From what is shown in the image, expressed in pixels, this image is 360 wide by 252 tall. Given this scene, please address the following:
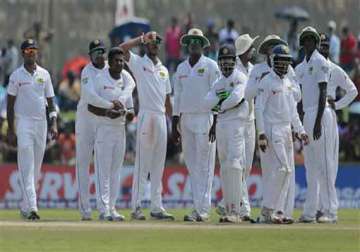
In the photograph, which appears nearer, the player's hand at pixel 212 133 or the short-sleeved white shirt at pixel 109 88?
the player's hand at pixel 212 133

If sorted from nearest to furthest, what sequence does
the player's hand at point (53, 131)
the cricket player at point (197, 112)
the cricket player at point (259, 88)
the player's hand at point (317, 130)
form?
1. the cricket player at point (259, 88)
2. the player's hand at point (317, 130)
3. the cricket player at point (197, 112)
4. the player's hand at point (53, 131)

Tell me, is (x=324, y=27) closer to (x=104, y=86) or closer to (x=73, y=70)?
(x=73, y=70)

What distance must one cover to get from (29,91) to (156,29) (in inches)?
594

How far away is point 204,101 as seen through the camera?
737 inches

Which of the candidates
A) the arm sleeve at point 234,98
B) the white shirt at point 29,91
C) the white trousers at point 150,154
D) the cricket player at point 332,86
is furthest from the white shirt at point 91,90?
the cricket player at point 332,86

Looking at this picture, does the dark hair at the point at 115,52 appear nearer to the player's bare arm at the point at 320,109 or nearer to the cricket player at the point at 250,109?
the cricket player at the point at 250,109

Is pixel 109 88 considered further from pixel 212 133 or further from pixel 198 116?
pixel 212 133

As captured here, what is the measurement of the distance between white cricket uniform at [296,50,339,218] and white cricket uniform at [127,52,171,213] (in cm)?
202

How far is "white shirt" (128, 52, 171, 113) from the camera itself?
1959 centimetres

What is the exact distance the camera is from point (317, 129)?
1895 cm

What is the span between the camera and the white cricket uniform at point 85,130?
19016mm

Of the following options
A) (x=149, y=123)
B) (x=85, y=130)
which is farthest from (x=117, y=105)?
(x=149, y=123)

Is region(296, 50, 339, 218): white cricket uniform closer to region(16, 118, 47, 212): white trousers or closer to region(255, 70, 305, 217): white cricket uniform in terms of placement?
region(255, 70, 305, 217): white cricket uniform

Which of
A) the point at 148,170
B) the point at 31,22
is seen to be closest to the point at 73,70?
the point at 31,22
